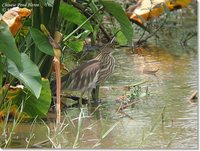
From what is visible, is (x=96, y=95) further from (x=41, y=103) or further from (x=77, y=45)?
(x=41, y=103)

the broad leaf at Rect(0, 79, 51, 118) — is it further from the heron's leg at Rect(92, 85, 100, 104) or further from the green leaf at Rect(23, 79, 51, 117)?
the heron's leg at Rect(92, 85, 100, 104)

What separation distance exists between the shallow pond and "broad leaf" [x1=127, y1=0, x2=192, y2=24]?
15.1 inches

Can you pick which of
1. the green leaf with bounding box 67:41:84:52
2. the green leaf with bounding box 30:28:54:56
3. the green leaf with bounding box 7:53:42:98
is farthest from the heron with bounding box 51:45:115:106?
the green leaf with bounding box 7:53:42:98

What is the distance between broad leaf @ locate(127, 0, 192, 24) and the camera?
6211 millimetres

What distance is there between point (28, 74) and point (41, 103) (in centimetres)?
35

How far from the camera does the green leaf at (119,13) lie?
4473mm

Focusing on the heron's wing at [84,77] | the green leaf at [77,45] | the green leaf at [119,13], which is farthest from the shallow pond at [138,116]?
the green leaf at [119,13]

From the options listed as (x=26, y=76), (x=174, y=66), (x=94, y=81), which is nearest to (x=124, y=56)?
(x=174, y=66)

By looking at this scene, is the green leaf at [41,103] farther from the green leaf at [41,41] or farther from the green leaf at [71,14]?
the green leaf at [71,14]

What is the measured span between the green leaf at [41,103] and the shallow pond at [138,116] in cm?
11

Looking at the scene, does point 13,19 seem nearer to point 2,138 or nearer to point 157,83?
point 2,138

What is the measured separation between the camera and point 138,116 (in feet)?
14.8

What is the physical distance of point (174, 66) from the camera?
619 cm

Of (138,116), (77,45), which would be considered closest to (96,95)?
(77,45)
